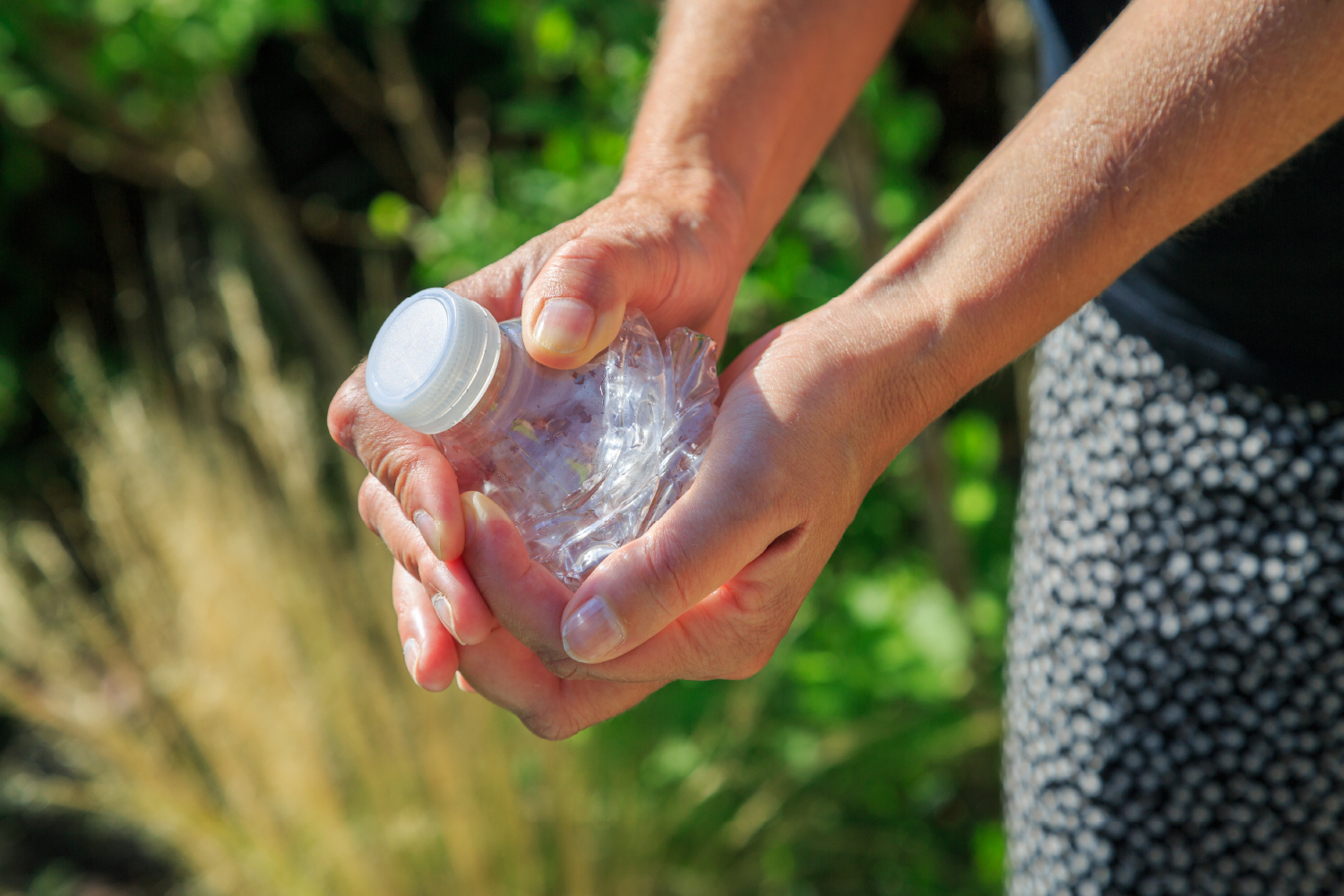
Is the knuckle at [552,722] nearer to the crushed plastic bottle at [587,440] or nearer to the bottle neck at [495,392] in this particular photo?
the crushed plastic bottle at [587,440]

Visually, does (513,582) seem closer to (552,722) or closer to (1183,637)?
(552,722)

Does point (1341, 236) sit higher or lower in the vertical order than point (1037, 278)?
lower

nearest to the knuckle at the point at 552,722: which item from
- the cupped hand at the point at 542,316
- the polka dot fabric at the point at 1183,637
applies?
the cupped hand at the point at 542,316

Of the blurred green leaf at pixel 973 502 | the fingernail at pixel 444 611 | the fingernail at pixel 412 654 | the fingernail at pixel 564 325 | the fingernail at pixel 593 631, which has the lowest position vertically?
the blurred green leaf at pixel 973 502

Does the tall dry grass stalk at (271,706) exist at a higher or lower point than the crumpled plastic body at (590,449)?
lower

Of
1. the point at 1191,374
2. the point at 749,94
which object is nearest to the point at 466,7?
the point at 749,94

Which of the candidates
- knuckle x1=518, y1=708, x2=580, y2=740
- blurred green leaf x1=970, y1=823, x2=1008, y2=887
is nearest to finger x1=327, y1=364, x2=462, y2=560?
knuckle x1=518, y1=708, x2=580, y2=740

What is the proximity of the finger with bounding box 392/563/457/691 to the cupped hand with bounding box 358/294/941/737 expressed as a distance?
0.11 metres

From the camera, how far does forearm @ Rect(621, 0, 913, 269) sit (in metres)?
1.10

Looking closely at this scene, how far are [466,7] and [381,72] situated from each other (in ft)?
1.19

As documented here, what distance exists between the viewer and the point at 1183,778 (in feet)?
4.01

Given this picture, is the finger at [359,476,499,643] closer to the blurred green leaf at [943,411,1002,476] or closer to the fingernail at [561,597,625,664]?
the fingernail at [561,597,625,664]

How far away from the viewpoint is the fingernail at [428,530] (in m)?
0.90

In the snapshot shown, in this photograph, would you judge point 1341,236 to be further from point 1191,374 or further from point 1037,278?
point 1037,278
